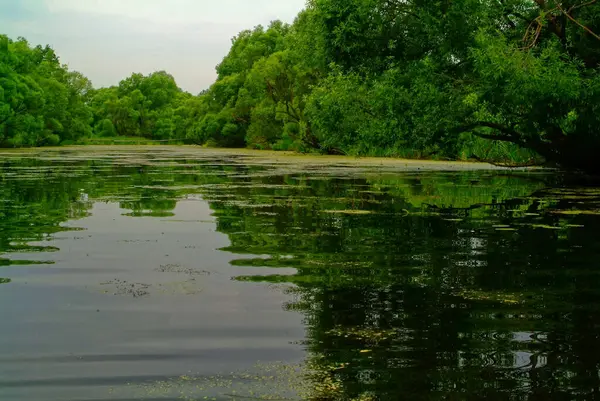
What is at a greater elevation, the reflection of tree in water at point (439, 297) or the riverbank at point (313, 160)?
the riverbank at point (313, 160)

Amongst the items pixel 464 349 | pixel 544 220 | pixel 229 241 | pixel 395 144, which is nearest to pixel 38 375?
pixel 464 349

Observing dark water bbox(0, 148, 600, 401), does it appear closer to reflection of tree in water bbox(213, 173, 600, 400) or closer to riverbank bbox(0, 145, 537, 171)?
reflection of tree in water bbox(213, 173, 600, 400)

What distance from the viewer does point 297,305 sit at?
820 cm

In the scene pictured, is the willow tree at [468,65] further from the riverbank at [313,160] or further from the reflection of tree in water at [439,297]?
the riverbank at [313,160]

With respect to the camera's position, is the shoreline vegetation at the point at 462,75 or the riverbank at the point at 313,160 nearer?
the shoreline vegetation at the point at 462,75

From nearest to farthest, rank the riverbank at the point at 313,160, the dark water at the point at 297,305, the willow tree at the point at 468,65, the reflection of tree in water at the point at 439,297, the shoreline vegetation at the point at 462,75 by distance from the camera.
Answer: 1. the dark water at the point at 297,305
2. the reflection of tree in water at the point at 439,297
3. the shoreline vegetation at the point at 462,75
4. the willow tree at the point at 468,65
5. the riverbank at the point at 313,160

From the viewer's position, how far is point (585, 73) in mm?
27125

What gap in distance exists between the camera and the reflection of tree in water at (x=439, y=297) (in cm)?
571

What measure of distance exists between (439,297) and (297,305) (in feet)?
5.65

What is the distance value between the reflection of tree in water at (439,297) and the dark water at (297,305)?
28 mm

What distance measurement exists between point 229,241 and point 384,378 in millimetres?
7882

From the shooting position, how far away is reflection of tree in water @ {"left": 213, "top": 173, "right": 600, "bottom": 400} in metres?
5.71

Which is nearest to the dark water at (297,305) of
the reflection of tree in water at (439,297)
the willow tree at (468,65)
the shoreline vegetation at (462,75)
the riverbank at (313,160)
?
the reflection of tree in water at (439,297)

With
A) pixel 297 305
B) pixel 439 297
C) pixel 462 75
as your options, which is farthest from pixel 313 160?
pixel 297 305
